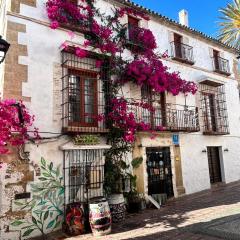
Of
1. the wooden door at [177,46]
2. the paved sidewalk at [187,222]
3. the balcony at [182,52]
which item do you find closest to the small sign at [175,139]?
the paved sidewalk at [187,222]

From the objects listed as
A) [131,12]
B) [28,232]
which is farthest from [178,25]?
[28,232]

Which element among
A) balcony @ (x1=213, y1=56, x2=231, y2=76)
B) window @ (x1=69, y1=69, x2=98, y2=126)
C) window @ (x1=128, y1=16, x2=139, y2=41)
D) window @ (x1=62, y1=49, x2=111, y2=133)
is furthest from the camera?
balcony @ (x1=213, y1=56, x2=231, y2=76)

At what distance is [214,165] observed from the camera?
544 inches

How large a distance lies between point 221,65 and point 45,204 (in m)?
12.1

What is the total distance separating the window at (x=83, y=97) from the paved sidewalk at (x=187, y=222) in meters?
3.39

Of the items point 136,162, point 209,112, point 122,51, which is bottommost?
point 136,162

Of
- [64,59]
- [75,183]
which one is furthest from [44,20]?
[75,183]

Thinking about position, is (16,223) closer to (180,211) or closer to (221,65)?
(180,211)

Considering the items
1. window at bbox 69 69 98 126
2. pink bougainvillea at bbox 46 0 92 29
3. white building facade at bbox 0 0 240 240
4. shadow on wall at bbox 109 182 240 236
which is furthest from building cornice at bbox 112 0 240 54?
shadow on wall at bbox 109 182 240 236

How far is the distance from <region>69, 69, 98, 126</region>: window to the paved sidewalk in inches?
134

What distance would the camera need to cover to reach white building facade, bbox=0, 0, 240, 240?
7.33 metres

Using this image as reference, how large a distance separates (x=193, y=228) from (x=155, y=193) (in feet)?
12.6

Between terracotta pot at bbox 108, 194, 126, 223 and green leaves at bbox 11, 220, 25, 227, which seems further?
terracotta pot at bbox 108, 194, 126, 223

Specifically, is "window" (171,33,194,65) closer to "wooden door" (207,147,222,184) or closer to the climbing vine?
the climbing vine
